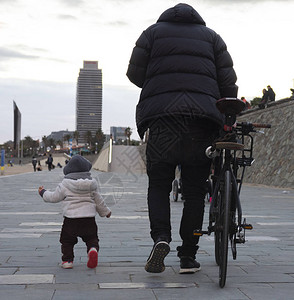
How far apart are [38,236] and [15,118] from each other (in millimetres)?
87143

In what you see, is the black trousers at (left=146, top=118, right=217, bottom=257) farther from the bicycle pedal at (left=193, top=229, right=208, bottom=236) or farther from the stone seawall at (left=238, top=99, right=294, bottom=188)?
the stone seawall at (left=238, top=99, right=294, bottom=188)

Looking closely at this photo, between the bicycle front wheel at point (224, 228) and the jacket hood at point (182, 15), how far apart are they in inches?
47.3

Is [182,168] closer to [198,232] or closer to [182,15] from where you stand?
[198,232]

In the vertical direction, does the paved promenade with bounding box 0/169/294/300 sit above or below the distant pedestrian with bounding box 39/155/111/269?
below

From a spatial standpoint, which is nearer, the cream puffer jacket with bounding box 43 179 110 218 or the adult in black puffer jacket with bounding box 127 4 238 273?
the adult in black puffer jacket with bounding box 127 4 238 273

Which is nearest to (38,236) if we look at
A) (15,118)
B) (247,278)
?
(247,278)

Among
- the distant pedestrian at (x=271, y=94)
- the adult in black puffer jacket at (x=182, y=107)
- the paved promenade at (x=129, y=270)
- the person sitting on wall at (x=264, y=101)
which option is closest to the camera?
the paved promenade at (x=129, y=270)

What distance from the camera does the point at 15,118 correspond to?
89.9 meters

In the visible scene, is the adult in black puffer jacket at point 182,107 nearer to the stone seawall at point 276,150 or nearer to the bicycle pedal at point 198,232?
the bicycle pedal at point 198,232

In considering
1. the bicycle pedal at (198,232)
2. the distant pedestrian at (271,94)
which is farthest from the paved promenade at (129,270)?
the distant pedestrian at (271,94)

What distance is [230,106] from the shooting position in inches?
136

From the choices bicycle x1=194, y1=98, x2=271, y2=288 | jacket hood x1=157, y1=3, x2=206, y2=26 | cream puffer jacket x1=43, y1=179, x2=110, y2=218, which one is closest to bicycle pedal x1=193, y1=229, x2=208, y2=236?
bicycle x1=194, y1=98, x2=271, y2=288

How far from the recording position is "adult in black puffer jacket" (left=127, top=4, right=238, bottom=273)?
3658 millimetres

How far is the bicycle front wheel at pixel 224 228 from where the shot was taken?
10.3ft
